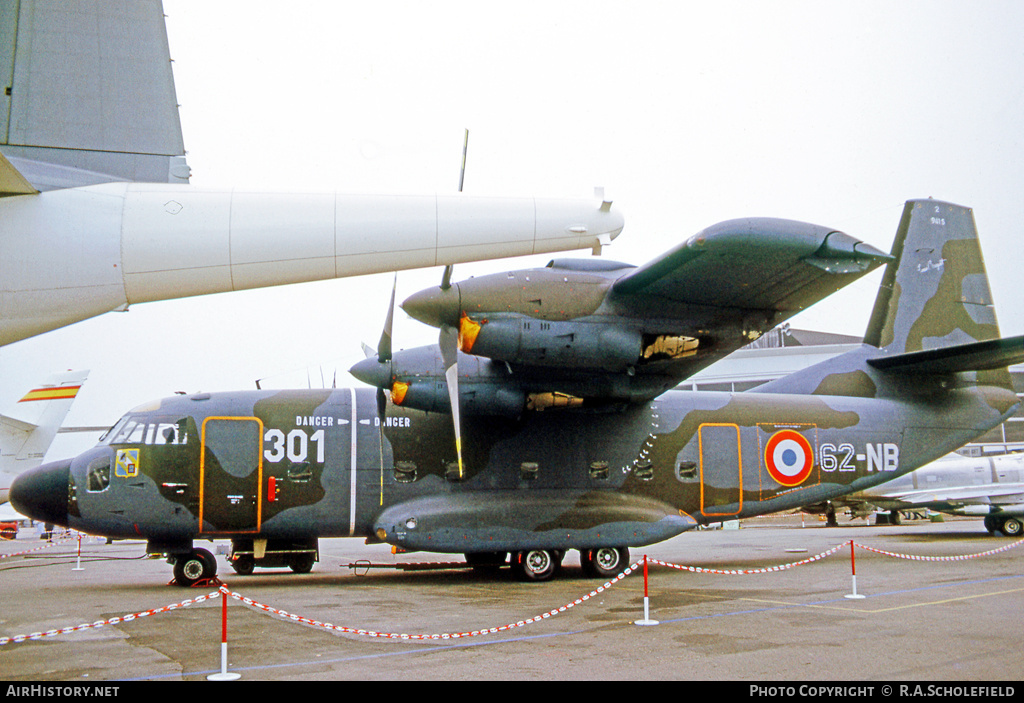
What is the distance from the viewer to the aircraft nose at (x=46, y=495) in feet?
41.8

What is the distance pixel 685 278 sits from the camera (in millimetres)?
10812

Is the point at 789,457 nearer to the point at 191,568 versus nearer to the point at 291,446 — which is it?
the point at 291,446

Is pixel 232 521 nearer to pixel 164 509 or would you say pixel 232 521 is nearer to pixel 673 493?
pixel 164 509

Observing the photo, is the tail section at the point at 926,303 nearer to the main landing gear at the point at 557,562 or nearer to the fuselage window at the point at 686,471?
the fuselage window at the point at 686,471

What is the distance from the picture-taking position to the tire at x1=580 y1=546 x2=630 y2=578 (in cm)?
1402

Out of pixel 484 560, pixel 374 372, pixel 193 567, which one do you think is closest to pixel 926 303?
pixel 484 560

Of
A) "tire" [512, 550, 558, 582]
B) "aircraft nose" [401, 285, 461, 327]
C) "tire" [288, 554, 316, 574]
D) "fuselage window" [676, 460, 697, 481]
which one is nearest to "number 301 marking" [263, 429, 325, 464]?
"tire" [288, 554, 316, 574]

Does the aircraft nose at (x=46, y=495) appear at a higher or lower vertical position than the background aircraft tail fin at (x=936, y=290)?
lower

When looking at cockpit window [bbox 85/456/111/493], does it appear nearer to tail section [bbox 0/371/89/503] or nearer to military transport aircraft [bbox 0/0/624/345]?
military transport aircraft [bbox 0/0/624/345]

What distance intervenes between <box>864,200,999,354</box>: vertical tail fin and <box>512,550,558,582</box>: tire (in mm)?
9197

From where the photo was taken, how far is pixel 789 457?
15.4m

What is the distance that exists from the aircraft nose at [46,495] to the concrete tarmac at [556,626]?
4.27 ft

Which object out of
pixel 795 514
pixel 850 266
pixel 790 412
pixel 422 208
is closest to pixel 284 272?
pixel 422 208

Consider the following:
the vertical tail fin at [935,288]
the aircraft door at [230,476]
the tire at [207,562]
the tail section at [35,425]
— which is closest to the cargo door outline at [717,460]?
the vertical tail fin at [935,288]
